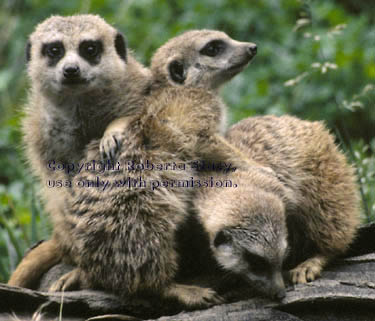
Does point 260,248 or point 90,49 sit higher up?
point 90,49

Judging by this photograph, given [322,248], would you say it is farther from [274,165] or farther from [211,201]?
[211,201]

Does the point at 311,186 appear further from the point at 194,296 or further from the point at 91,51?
the point at 91,51

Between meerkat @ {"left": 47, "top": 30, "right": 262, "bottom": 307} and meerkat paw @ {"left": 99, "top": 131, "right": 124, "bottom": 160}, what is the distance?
3cm

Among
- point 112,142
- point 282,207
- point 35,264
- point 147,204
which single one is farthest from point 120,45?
point 282,207

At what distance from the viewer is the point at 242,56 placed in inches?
143

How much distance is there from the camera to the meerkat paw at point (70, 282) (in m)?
2.98

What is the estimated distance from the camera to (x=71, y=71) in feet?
10.4

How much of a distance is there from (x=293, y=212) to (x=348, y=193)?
397 millimetres

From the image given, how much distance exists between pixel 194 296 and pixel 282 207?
0.66 m

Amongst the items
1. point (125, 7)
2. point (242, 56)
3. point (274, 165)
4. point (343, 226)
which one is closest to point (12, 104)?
point (125, 7)

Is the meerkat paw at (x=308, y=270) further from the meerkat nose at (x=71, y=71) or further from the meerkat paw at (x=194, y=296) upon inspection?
the meerkat nose at (x=71, y=71)

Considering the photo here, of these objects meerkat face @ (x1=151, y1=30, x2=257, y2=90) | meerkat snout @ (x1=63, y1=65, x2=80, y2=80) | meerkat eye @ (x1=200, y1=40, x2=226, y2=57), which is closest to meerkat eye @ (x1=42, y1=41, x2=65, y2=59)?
meerkat snout @ (x1=63, y1=65, x2=80, y2=80)

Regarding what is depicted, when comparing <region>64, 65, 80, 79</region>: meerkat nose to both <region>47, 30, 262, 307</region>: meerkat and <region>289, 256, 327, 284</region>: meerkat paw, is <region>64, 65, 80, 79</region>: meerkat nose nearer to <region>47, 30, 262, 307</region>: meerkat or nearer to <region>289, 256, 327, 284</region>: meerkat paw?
<region>47, 30, 262, 307</region>: meerkat

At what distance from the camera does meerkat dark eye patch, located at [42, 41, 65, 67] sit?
11.2 feet
